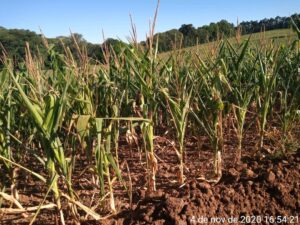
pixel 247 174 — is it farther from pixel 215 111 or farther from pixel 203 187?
pixel 215 111

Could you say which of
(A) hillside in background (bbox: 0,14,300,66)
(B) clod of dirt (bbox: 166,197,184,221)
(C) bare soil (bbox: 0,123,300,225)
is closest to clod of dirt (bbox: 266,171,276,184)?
(C) bare soil (bbox: 0,123,300,225)

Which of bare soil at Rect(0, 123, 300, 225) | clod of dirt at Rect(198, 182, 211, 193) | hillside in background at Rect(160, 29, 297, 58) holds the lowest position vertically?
bare soil at Rect(0, 123, 300, 225)

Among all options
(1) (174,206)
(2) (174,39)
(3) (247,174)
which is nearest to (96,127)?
(1) (174,206)

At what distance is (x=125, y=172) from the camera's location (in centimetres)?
240

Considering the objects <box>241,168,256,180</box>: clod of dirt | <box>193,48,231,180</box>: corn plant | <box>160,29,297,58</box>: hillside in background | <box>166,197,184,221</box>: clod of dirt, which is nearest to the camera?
<box>166,197,184,221</box>: clod of dirt

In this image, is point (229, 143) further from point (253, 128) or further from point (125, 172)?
point (125, 172)

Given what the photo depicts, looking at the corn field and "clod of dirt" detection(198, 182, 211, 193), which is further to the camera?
"clod of dirt" detection(198, 182, 211, 193)

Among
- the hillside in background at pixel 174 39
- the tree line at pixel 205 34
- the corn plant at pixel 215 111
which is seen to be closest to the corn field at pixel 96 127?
the corn plant at pixel 215 111

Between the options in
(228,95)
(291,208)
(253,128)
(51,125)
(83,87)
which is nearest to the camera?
(51,125)

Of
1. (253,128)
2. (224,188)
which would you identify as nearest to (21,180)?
(224,188)

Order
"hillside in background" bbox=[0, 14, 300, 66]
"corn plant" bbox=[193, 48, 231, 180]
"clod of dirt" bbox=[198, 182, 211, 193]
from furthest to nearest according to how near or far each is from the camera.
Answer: "hillside in background" bbox=[0, 14, 300, 66], "corn plant" bbox=[193, 48, 231, 180], "clod of dirt" bbox=[198, 182, 211, 193]

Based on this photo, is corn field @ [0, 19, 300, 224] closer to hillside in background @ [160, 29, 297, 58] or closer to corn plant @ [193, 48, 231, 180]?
corn plant @ [193, 48, 231, 180]

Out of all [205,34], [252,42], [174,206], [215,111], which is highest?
[205,34]

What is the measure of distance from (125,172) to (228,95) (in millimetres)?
936
